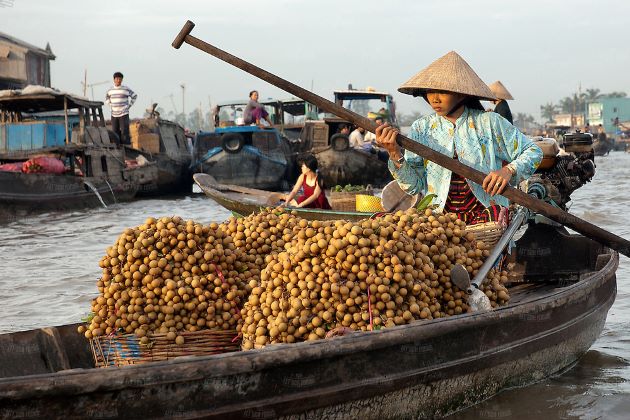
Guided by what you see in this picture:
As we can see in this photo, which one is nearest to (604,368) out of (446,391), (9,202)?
(446,391)

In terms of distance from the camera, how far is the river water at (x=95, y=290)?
13.7 feet

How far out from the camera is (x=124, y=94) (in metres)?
16.4

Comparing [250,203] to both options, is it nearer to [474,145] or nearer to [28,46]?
[474,145]

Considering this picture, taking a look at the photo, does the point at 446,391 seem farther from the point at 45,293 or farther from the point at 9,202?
the point at 9,202

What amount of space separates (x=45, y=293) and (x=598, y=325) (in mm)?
4959

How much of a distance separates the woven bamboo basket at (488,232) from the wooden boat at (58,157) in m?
10.7

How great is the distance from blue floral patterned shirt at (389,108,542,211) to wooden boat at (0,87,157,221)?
34.0ft

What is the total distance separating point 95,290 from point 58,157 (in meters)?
8.30

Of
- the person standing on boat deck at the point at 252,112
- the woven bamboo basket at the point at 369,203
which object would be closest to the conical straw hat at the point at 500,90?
the woven bamboo basket at the point at 369,203

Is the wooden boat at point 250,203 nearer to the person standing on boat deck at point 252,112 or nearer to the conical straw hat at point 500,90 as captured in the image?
the conical straw hat at point 500,90

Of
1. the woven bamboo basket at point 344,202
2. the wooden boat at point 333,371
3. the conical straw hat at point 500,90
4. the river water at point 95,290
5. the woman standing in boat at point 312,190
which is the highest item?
the conical straw hat at point 500,90

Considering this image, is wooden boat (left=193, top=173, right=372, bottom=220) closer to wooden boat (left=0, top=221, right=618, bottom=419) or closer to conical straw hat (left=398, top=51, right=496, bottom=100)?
conical straw hat (left=398, top=51, right=496, bottom=100)

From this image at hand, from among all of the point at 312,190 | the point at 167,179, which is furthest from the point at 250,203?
the point at 167,179

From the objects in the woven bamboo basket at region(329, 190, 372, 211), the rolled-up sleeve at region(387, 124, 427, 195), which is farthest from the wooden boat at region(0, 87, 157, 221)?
the rolled-up sleeve at region(387, 124, 427, 195)
